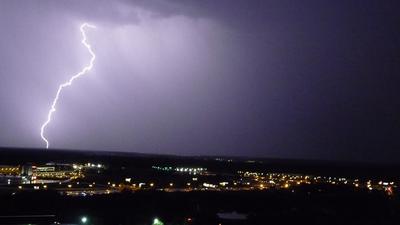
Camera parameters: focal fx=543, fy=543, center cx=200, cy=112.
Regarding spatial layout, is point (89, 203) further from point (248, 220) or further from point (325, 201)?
point (325, 201)

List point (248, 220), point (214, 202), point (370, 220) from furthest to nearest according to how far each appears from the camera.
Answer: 1. point (214, 202)
2. point (370, 220)
3. point (248, 220)

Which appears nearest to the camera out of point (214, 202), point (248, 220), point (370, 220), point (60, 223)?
point (60, 223)

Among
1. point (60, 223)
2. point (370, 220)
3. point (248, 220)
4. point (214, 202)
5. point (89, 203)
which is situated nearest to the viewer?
point (60, 223)

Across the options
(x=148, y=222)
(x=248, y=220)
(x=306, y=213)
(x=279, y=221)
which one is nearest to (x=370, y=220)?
(x=306, y=213)

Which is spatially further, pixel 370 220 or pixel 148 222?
pixel 370 220

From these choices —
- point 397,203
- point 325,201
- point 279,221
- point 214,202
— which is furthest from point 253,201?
point 279,221

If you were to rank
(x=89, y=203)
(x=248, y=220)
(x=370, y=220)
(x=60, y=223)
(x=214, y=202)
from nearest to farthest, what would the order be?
(x=60, y=223) → (x=248, y=220) → (x=370, y=220) → (x=89, y=203) → (x=214, y=202)

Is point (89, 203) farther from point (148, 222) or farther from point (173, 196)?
point (148, 222)

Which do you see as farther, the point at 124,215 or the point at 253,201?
the point at 253,201
